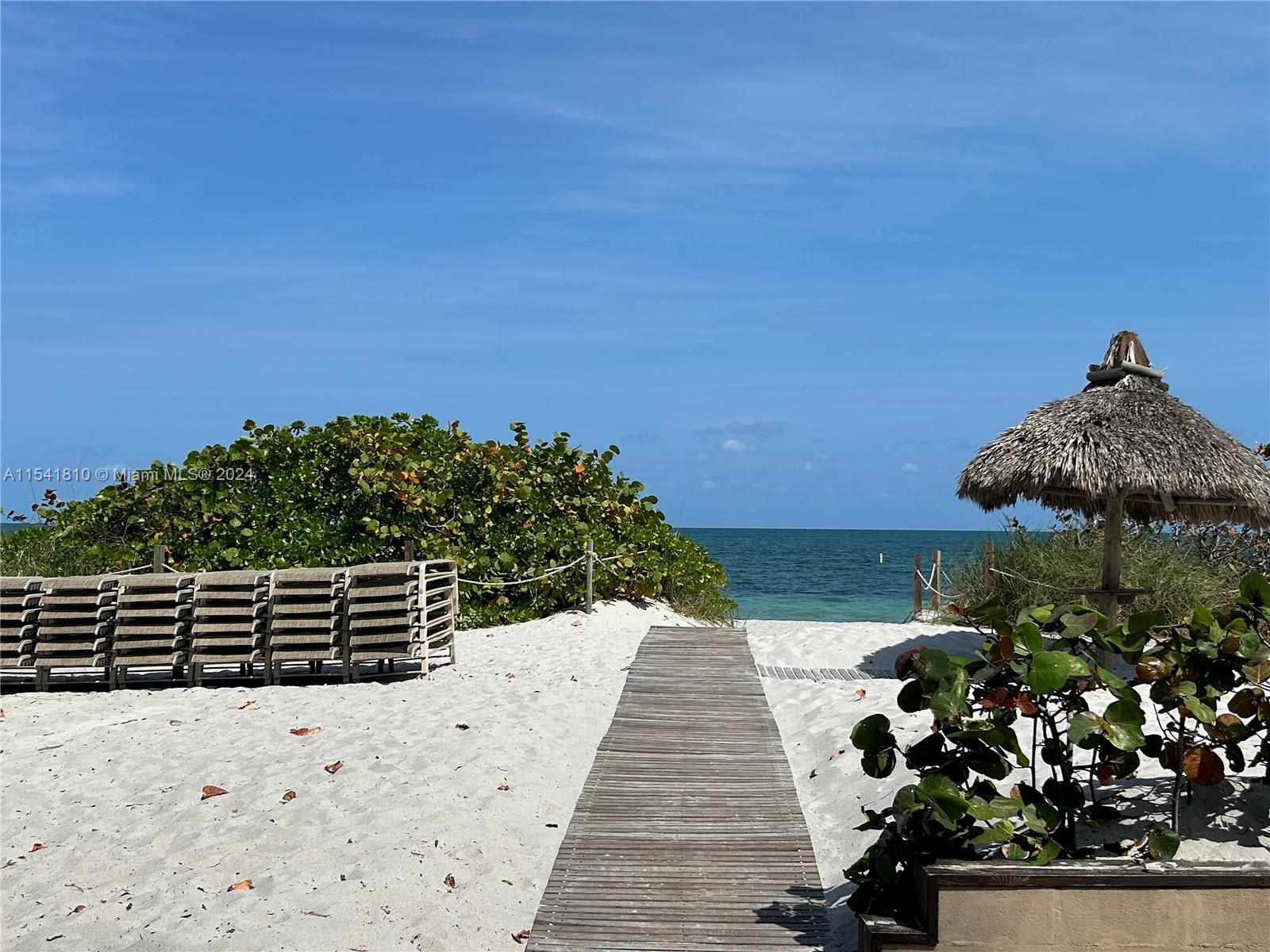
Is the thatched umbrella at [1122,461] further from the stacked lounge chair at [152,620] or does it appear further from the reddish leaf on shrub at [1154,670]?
the stacked lounge chair at [152,620]

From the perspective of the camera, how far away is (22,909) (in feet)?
18.1

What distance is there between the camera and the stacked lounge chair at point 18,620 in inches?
431

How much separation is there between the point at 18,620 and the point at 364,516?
4.64 metres

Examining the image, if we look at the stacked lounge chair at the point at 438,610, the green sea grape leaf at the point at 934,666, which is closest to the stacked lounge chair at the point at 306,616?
the stacked lounge chair at the point at 438,610

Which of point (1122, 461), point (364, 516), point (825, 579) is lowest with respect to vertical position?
point (825, 579)

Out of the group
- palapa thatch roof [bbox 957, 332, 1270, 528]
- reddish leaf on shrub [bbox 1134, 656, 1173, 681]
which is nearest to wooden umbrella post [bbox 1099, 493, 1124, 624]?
palapa thatch roof [bbox 957, 332, 1270, 528]

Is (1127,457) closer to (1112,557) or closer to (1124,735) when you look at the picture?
(1112,557)

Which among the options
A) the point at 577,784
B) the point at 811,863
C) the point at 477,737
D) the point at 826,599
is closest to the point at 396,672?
the point at 477,737

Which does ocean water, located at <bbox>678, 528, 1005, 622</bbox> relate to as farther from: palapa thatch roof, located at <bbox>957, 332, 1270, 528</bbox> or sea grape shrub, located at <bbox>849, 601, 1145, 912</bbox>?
sea grape shrub, located at <bbox>849, 601, 1145, 912</bbox>

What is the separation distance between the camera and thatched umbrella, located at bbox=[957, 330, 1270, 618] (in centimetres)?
1030

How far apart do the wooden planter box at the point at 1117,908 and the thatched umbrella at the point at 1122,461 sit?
675 cm

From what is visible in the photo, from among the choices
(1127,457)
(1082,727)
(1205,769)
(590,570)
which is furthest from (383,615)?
(1205,769)

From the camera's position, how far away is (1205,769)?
424cm

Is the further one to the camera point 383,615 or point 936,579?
point 936,579
